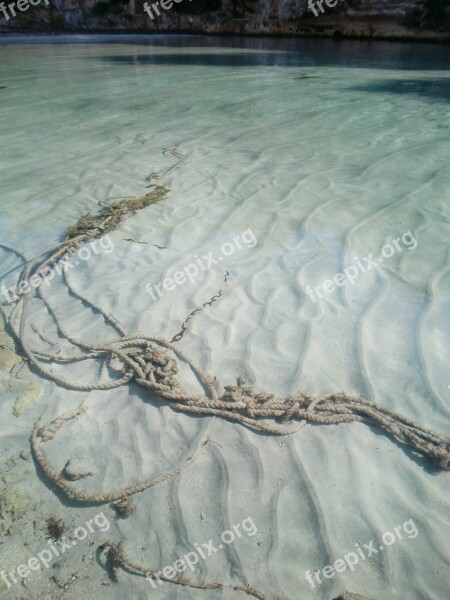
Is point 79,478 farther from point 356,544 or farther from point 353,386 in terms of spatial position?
point 353,386

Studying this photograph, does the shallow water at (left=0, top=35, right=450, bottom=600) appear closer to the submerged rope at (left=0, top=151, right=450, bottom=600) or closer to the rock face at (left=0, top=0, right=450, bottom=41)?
the submerged rope at (left=0, top=151, right=450, bottom=600)

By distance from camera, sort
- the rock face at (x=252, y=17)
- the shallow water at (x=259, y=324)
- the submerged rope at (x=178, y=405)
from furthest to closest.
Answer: the rock face at (x=252, y=17) → the submerged rope at (x=178, y=405) → the shallow water at (x=259, y=324)

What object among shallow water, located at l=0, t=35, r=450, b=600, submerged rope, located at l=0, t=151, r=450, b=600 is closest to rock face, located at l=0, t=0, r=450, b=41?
shallow water, located at l=0, t=35, r=450, b=600

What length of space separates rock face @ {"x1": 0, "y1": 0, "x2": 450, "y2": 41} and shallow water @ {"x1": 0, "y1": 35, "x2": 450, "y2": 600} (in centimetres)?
1410

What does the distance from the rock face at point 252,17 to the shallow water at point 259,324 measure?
14097 mm

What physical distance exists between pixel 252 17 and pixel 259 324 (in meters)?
24.7

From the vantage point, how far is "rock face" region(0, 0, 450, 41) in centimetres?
1653

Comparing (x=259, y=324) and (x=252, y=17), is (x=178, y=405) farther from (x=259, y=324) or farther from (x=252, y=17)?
(x=252, y=17)

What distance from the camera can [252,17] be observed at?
21766 millimetres

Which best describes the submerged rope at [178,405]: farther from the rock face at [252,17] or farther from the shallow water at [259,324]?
the rock face at [252,17]

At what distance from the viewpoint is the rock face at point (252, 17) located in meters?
16.5

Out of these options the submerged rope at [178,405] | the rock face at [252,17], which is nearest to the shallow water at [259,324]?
the submerged rope at [178,405]

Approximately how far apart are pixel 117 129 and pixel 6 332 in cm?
473

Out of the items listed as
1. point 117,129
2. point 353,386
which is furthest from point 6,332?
point 117,129
